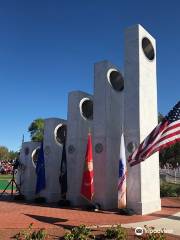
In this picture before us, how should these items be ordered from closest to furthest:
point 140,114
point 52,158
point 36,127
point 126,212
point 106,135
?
point 126,212, point 140,114, point 106,135, point 52,158, point 36,127

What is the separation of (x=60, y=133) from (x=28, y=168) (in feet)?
12.1

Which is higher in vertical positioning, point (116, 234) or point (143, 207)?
point (143, 207)

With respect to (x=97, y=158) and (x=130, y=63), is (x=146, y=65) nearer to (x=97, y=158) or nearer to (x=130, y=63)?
(x=130, y=63)

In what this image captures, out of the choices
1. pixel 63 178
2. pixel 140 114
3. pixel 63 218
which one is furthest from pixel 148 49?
pixel 63 218

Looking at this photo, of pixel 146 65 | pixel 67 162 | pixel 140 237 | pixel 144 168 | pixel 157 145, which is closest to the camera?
pixel 140 237

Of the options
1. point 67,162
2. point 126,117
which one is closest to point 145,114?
point 126,117

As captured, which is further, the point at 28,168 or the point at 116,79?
the point at 28,168

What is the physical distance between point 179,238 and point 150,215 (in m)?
5.73

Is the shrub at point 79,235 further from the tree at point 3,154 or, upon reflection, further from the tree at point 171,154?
the tree at point 3,154

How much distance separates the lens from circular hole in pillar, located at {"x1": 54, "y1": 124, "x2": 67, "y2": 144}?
Result: 2339 cm

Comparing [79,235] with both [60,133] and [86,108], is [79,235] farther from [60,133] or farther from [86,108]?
[60,133]

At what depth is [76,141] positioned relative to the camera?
2088 cm

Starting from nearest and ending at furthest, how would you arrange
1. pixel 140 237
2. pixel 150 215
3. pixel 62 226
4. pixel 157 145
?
pixel 140 237, pixel 157 145, pixel 62 226, pixel 150 215

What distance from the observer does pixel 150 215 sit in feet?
53.6
